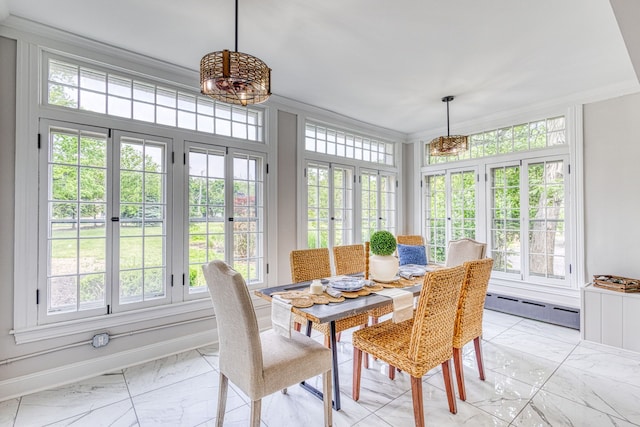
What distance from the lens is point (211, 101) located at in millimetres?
3213

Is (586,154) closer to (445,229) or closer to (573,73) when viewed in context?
(573,73)

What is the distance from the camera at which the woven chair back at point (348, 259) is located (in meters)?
3.04

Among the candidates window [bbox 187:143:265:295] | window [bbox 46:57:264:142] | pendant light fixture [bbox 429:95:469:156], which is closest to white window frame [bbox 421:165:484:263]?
pendant light fixture [bbox 429:95:469:156]

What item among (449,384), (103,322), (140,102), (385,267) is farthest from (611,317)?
(140,102)

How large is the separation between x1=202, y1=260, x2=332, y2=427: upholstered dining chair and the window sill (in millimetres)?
1338

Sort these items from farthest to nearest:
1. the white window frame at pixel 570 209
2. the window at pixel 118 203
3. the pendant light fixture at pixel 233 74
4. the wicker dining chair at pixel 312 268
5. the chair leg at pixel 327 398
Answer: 1. the white window frame at pixel 570 209
2. the wicker dining chair at pixel 312 268
3. the window at pixel 118 203
4. the chair leg at pixel 327 398
5. the pendant light fixture at pixel 233 74

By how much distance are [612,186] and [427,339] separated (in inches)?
126

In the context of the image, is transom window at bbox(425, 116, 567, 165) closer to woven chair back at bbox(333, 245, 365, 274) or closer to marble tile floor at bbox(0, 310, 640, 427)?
woven chair back at bbox(333, 245, 365, 274)

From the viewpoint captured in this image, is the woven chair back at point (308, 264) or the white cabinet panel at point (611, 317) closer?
the woven chair back at point (308, 264)

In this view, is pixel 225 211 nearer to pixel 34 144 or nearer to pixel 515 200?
pixel 34 144

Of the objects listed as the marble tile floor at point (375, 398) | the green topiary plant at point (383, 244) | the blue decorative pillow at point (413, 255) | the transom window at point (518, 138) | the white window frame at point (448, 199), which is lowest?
the marble tile floor at point (375, 398)

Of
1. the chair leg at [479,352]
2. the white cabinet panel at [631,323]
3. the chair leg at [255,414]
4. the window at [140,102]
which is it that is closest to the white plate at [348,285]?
the chair leg at [255,414]

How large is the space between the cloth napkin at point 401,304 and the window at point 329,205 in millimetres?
2010

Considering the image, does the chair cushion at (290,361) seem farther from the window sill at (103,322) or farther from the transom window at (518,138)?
the transom window at (518,138)
